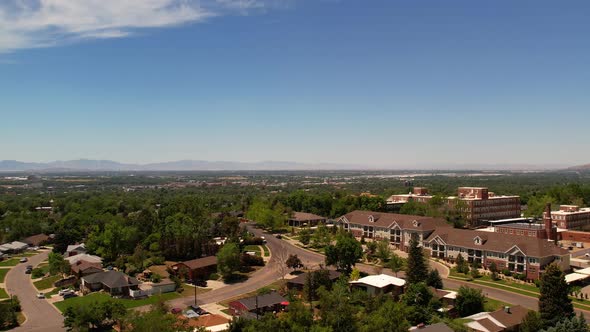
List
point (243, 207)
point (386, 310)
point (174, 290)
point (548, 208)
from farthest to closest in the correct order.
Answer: point (243, 207)
point (548, 208)
point (174, 290)
point (386, 310)

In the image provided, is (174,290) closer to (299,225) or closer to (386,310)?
(386,310)

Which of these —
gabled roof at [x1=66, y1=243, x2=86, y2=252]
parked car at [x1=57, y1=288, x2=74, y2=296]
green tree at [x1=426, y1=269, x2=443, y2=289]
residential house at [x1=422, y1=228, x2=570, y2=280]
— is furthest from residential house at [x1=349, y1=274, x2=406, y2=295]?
gabled roof at [x1=66, y1=243, x2=86, y2=252]

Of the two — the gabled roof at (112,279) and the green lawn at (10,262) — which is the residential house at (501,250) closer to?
the gabled roof at (112,279)

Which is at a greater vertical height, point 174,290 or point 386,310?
point 386,310

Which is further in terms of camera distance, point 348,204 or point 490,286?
point 348,204

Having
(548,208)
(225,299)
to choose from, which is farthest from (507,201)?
(225,299)

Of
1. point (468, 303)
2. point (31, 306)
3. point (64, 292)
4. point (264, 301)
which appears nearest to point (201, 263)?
point (64, 292)

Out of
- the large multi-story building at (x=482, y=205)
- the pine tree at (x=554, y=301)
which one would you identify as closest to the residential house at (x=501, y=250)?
the pine tree at (x=554, y=301)
